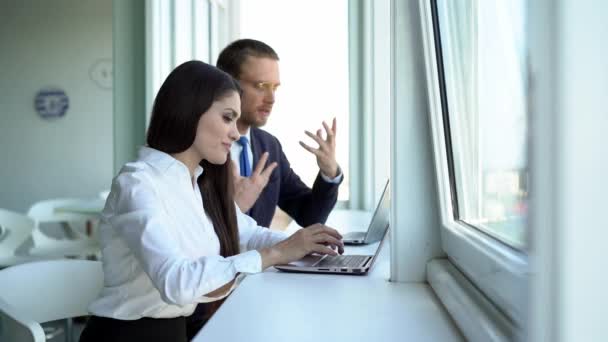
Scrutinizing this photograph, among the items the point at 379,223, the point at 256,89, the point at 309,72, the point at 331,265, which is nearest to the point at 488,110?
the point at 331,265

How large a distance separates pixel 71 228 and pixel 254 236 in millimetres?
3532

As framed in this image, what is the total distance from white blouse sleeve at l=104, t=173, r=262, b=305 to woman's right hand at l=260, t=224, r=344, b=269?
0.04 meters

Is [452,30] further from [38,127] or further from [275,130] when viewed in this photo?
[38,127]

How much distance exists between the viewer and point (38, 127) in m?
6.23

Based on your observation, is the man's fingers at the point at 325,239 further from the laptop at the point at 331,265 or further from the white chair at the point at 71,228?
the white chair at the point at 71,228

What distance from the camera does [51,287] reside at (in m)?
1.57

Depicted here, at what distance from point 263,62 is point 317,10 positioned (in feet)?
6.91

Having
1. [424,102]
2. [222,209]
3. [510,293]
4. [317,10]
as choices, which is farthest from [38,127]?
[510,293]

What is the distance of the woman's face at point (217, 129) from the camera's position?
1418mm

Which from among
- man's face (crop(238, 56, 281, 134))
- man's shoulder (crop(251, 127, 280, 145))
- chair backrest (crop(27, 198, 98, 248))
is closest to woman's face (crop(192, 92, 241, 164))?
man's face (crop(238, 56, 281, 134))

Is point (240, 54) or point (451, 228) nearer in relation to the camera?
point (451, 228)

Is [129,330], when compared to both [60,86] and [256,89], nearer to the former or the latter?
[256,89]

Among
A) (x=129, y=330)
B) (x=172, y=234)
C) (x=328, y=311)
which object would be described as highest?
(x=172, y=234)

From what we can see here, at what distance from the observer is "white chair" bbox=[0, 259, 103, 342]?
4.94 ft
